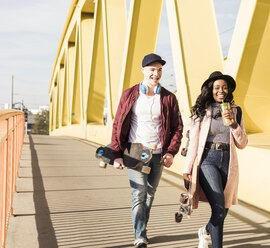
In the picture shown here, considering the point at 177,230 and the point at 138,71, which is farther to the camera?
the point at 138,71

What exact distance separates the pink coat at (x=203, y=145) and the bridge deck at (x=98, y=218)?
75cm

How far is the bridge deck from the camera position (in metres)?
4.05

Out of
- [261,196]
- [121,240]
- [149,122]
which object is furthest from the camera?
[261,196]

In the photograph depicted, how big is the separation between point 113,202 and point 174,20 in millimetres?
4489

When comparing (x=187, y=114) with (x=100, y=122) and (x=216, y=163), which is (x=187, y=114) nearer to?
(x=216, y=163)

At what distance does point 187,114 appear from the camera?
8.23 m

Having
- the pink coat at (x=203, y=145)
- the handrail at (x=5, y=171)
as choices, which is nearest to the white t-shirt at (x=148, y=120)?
the pink coat at (x=203, y=145)

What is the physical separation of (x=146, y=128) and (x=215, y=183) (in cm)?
81

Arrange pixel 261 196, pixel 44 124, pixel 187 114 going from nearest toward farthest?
pixel 261 196, pixel 187 114, pixel 44 124

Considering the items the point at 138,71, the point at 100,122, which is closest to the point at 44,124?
the point at 100,122

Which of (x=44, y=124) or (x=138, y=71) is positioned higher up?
(x=138, y=71)

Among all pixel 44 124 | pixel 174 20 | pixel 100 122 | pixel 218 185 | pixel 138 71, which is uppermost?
pixel 174 20

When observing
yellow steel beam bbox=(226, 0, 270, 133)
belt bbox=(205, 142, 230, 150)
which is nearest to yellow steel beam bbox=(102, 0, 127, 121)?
yellow steel beam bbox=(226, 0, 270, 133)

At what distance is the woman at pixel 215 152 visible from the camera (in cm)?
339
